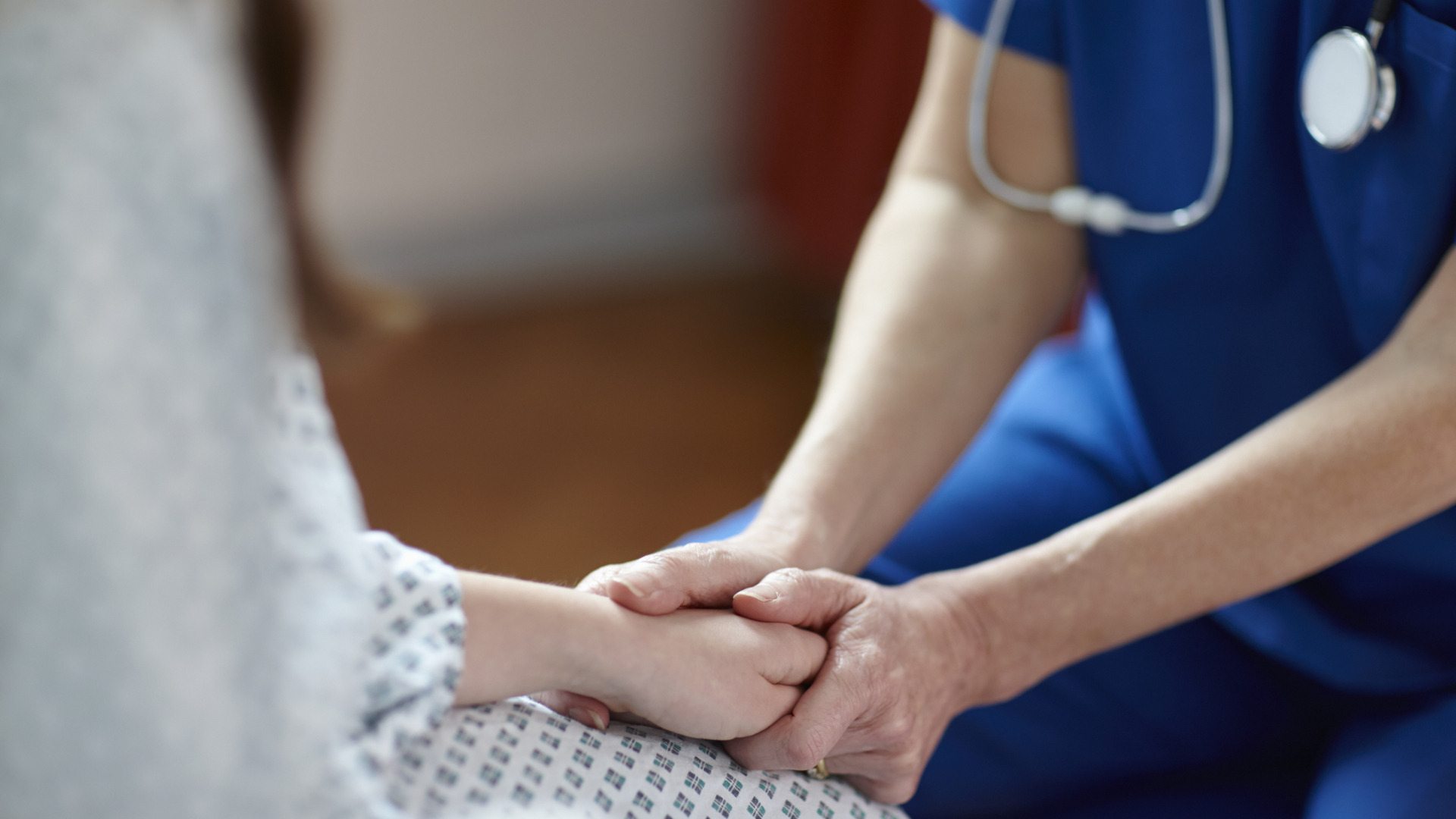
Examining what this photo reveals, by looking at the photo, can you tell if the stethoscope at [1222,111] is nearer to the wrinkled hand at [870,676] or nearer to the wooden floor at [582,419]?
the wrinkled hand at [870,676]

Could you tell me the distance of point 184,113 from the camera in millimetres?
345

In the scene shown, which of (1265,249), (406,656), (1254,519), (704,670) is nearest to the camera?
(406,656)

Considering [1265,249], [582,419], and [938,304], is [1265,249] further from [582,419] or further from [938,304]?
[582,419]

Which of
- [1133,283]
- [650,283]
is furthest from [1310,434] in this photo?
[650,283]

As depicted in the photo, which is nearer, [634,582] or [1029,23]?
[634,582]

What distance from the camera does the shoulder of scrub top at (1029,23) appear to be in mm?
926

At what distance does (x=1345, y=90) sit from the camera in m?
0.77

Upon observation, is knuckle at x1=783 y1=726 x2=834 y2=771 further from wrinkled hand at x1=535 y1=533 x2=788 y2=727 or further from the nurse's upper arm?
the nurse's upper arm

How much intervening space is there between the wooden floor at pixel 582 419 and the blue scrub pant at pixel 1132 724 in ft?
3.27

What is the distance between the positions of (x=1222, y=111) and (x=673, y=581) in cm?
47

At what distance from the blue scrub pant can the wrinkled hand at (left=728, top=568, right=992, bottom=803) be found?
0.12 meters

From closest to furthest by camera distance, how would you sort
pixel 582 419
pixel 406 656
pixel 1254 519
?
1. pixel 406 656
2. pixel 1254 519
3. pixel 582 419

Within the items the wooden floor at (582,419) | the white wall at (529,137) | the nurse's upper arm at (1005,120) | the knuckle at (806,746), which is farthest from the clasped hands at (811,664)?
the white wall at (529,137)

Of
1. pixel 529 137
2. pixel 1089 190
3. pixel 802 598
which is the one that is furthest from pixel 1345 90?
pixel 529 137
